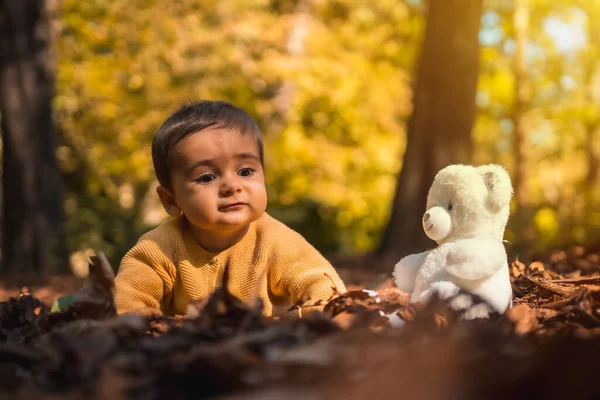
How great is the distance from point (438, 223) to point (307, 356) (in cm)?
101

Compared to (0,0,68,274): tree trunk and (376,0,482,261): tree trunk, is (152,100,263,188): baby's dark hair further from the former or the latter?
(0,0,68,274): tree trunk

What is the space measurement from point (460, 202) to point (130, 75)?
483 inches

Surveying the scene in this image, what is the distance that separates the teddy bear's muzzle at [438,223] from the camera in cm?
226

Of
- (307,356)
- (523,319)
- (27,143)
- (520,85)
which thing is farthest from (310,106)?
(307,356)

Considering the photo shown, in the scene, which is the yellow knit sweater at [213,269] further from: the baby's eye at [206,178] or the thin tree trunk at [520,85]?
the thin tree trunk at [520,85]

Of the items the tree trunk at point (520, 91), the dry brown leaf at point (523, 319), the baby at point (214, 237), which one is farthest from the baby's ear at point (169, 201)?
the tree trunk at point (520, 91)

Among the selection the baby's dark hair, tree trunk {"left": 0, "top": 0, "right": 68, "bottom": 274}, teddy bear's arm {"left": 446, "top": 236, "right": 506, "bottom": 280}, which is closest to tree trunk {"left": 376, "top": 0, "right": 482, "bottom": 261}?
the baby's dark hair

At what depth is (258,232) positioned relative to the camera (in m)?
2.99

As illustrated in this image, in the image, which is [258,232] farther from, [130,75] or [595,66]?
[595,66]

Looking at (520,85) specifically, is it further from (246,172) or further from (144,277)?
(144,277)

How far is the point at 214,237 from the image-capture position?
2.92m

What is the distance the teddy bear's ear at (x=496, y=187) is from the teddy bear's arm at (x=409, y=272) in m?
0.30

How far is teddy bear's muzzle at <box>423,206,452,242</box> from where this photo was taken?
2.26 meters

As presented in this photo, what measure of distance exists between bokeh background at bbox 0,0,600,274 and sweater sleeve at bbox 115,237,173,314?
136 inches
